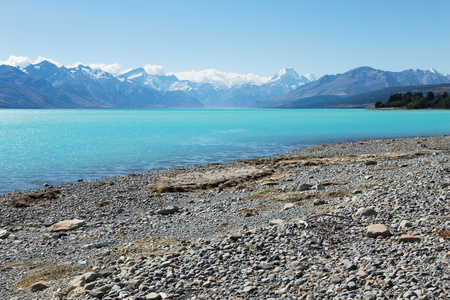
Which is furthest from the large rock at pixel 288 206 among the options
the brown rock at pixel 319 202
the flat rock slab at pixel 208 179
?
the flat rock slab at pixel 208 179

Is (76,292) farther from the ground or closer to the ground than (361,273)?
closer to the ground

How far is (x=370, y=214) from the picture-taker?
1412 cm

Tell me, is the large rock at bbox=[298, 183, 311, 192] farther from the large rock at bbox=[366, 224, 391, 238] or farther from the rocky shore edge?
the large rock at bbox=[366, 224, 391, 238]

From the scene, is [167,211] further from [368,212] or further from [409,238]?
[409,238]

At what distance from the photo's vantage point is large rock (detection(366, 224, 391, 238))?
11.7m

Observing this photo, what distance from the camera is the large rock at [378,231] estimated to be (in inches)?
462

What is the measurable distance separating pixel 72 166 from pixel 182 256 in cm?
3643

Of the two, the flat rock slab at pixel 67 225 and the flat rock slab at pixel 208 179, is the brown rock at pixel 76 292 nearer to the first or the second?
the flat rock slab at pixel 67 225

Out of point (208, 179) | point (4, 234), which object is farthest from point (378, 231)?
Result: point (208, 179)

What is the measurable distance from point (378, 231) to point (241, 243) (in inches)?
175

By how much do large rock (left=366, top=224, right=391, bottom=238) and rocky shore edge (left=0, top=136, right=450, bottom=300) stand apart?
0.11ft

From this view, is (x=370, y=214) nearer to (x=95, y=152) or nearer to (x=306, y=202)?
(x=306, y=202)

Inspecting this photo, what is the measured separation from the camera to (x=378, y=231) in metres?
11.8

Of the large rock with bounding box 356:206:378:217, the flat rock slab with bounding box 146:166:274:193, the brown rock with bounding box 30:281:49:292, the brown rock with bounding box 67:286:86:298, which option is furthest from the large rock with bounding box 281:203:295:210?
the brown rock with bounding box 30:281:49:292
